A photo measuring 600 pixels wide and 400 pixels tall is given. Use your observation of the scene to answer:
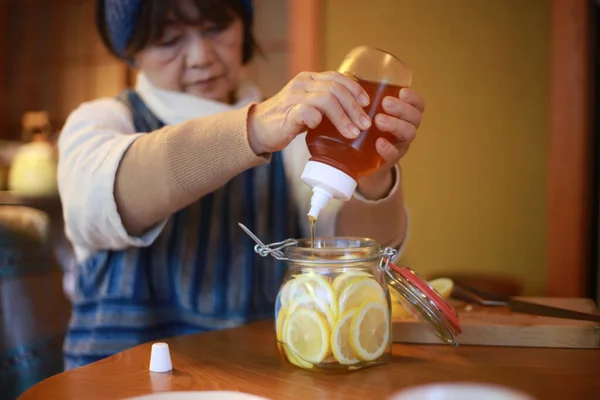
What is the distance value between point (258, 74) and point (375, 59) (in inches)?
24.4

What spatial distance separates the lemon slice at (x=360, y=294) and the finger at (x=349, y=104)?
152 millimetres

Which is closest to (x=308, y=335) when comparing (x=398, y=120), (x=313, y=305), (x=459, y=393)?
(x=313, y=305)

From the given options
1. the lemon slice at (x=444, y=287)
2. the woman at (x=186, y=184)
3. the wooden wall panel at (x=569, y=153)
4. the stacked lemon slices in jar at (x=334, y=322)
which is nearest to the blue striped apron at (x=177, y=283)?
the woman at (x=186, y=184)

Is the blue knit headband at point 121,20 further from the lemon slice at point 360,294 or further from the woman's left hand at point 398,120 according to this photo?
the lemon slice at point 360,294

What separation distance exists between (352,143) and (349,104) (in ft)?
0.13

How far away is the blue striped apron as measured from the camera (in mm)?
966

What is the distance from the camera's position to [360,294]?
596mm

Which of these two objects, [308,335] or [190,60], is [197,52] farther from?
[308,335]

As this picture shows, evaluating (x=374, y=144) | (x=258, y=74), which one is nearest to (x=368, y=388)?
(x=374, y=144)

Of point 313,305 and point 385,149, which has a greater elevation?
point 385,149

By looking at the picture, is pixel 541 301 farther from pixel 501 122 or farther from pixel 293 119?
pixel 501 122

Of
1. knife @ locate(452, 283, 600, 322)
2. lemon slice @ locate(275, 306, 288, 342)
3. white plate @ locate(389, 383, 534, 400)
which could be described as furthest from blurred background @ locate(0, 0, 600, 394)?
white plate @ locate(389, 383, 534, 400)

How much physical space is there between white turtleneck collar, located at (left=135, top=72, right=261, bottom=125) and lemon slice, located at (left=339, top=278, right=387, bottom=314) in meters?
0.54

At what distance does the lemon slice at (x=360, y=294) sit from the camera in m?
0.58
